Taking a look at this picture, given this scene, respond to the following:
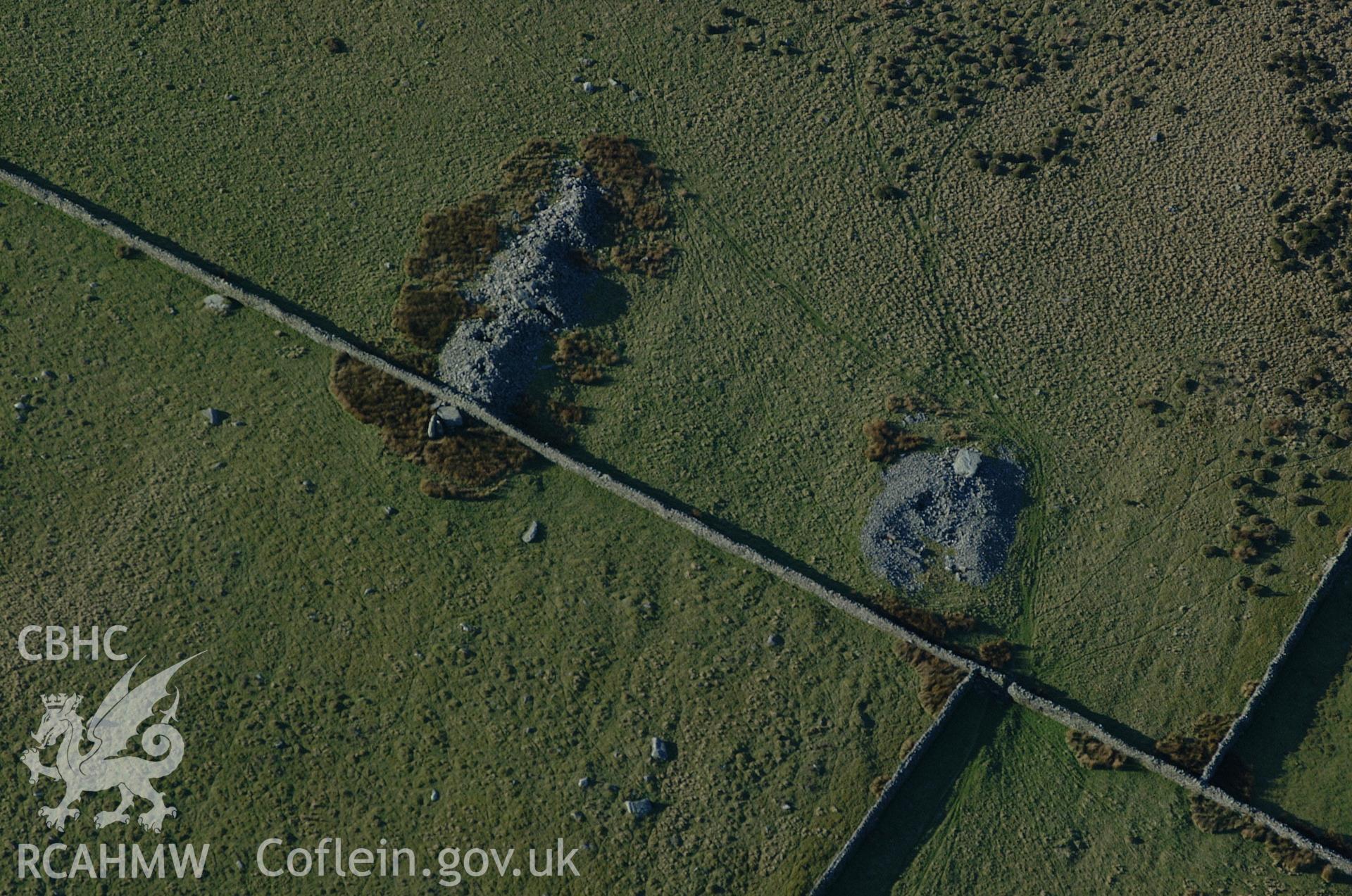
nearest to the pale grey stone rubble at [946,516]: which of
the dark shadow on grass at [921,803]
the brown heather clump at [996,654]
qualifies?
the brown heather clump at [996,654]

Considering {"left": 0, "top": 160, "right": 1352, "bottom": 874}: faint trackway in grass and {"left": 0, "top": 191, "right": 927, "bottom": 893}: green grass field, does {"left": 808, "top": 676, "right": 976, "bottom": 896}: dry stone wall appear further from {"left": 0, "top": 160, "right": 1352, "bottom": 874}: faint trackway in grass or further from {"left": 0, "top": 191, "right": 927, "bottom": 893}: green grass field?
{"left": 0, "top": 160, "right": 1352, "bottom": 874}: faint trackway in grass

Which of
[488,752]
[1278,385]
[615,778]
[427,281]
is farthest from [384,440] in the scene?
[1278,385]

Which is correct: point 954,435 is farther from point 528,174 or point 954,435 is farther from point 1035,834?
point 528,174

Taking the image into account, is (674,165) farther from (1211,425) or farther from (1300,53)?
(1300,53)

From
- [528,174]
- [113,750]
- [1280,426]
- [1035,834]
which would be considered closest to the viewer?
[113,750]

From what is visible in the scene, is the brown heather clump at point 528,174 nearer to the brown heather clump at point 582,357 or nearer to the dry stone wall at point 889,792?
the brown heather clump at point 582,357

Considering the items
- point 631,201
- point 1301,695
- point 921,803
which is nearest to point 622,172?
point 631,201

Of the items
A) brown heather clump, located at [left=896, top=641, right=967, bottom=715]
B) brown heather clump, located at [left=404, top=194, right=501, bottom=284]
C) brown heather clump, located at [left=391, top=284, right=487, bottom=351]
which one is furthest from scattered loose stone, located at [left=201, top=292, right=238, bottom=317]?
brown heather clump, located at [left=896, top=641, right=967, bottom=715]
